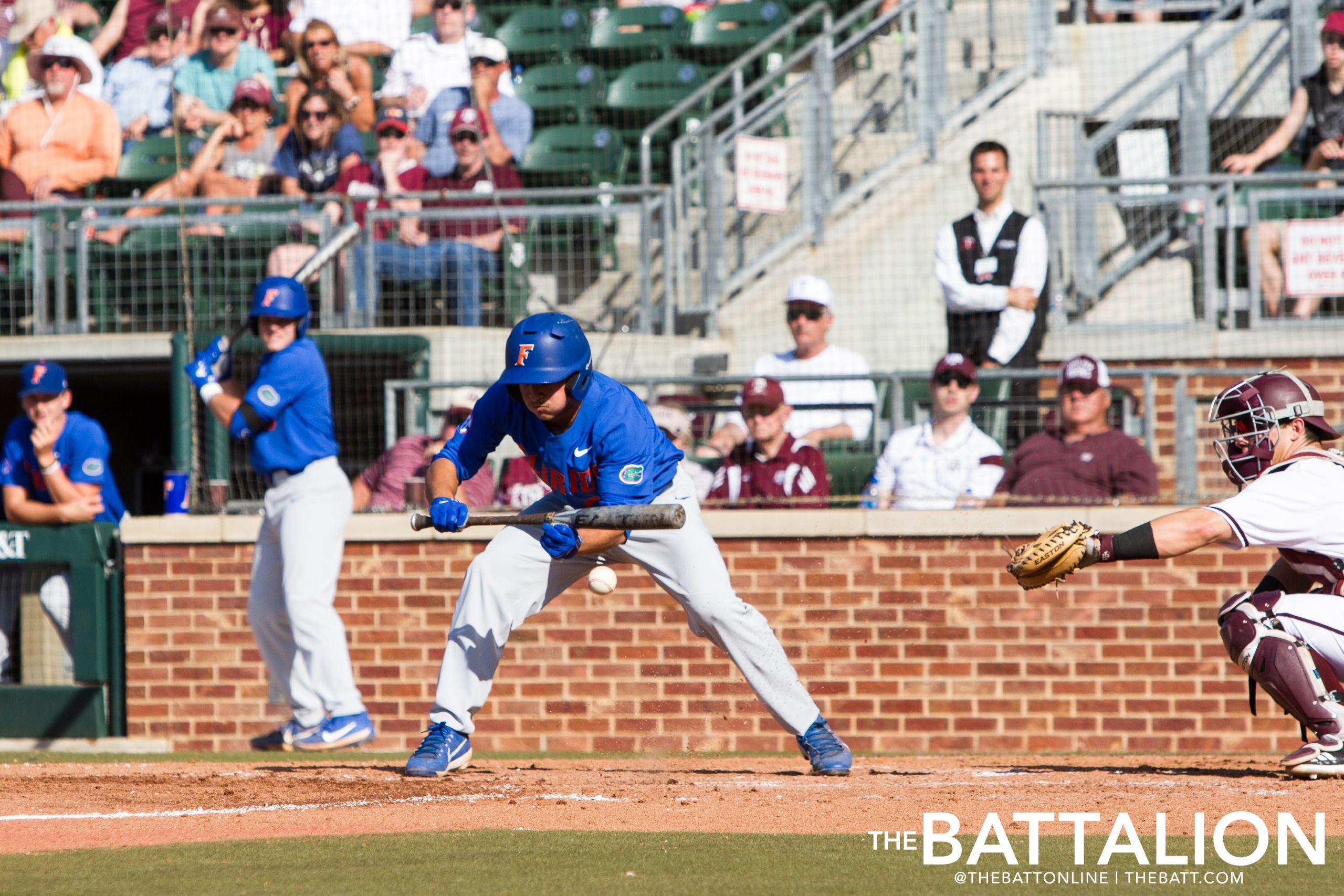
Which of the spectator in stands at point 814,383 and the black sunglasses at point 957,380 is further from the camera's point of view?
the spectator in stands at point 814,383

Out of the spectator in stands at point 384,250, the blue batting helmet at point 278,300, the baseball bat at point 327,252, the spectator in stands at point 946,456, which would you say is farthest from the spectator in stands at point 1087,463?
the baseball bat at point 327,252

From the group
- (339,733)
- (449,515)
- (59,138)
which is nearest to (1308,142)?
(339,733)

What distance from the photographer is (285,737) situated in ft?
24.1

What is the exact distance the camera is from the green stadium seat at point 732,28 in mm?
12602

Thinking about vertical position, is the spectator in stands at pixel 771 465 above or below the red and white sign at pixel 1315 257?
below

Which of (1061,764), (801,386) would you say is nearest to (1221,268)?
(801,386)

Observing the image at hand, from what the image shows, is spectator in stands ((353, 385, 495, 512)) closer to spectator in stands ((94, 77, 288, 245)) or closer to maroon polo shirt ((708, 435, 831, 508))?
maroon polo shirt ((708, 435, 831, 508))

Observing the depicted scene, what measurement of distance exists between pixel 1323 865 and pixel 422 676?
5.15 meters

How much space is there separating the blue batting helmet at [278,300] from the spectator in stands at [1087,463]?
11.9ft

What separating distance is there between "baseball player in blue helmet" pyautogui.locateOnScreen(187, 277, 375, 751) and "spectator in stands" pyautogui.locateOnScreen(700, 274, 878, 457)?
2291 millimetres

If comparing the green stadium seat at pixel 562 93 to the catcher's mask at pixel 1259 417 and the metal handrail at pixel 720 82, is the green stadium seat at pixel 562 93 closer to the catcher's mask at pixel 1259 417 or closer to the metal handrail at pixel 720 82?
the metal handrail at pixel 720 82

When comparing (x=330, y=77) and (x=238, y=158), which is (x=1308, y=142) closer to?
(x=330, y=77)

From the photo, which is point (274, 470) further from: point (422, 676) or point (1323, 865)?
point (1323, 865)

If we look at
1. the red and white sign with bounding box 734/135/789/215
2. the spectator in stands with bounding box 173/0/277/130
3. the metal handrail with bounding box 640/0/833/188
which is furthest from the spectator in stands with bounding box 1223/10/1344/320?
the spectator in stands with bounding box 173/0/277/130
